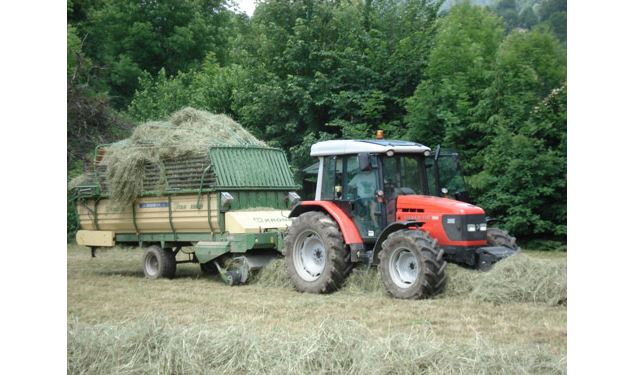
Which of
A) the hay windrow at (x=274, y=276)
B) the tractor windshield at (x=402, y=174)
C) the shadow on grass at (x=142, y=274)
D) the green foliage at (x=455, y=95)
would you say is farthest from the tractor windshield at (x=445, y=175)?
the green foliage at (x=455, y=95)

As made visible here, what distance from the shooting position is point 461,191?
9672 millimetres

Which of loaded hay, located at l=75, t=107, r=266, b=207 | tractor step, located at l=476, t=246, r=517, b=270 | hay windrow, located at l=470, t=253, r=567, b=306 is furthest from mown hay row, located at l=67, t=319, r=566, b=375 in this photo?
loaded hay, located at l=75, t=107, r=266, b=207

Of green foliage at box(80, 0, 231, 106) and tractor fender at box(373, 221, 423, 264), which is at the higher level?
green foliage at box(80, 0, 231, 106)

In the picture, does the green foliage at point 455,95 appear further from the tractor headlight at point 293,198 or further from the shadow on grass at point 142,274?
the shadow on grass at point 142,274

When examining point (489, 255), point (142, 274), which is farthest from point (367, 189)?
point (142, 274)

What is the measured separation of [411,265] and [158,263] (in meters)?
4.81

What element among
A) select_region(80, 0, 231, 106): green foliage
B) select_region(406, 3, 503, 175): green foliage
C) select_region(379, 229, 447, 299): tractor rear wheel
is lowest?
select_region(379, 229, 447, 299): tractor rear wheel

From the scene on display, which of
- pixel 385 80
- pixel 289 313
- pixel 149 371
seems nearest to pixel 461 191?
pixel 289 313

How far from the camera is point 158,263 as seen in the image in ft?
38.8

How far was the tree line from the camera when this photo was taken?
13016 mm

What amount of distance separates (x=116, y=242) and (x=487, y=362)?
8950mm

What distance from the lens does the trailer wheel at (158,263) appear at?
11766 millimetres

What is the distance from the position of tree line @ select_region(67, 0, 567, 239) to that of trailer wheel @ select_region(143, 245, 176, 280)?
2.64m

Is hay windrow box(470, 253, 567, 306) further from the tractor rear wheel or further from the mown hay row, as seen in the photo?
the mown hay row
